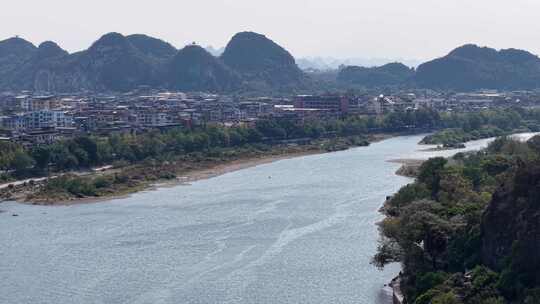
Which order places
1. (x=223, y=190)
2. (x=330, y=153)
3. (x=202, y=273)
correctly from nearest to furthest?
(x=202, y=273) < (x=223, y=190) < (x=330, y=153)

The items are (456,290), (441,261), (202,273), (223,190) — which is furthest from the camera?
(223,190)

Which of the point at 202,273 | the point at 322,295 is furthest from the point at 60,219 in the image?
the point at 322,295

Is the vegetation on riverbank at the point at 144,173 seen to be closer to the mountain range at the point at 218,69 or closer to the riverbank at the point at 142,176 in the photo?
the riverbank at the point at 142,176

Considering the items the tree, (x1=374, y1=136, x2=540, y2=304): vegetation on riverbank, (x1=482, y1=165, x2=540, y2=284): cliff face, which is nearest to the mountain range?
the tree

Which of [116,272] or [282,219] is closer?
[116,272]

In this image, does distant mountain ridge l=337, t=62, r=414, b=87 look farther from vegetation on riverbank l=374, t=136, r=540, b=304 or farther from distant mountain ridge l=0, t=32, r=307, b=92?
vegetation on riverbank l=374, t=136, r=540, b=304

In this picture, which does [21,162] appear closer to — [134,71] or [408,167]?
[408,167]

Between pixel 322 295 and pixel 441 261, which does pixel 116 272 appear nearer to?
pixel 322 295

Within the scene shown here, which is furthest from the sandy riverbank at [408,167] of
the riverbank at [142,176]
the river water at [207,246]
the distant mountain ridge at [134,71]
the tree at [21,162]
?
the distant mountain ridge at [134,71]
